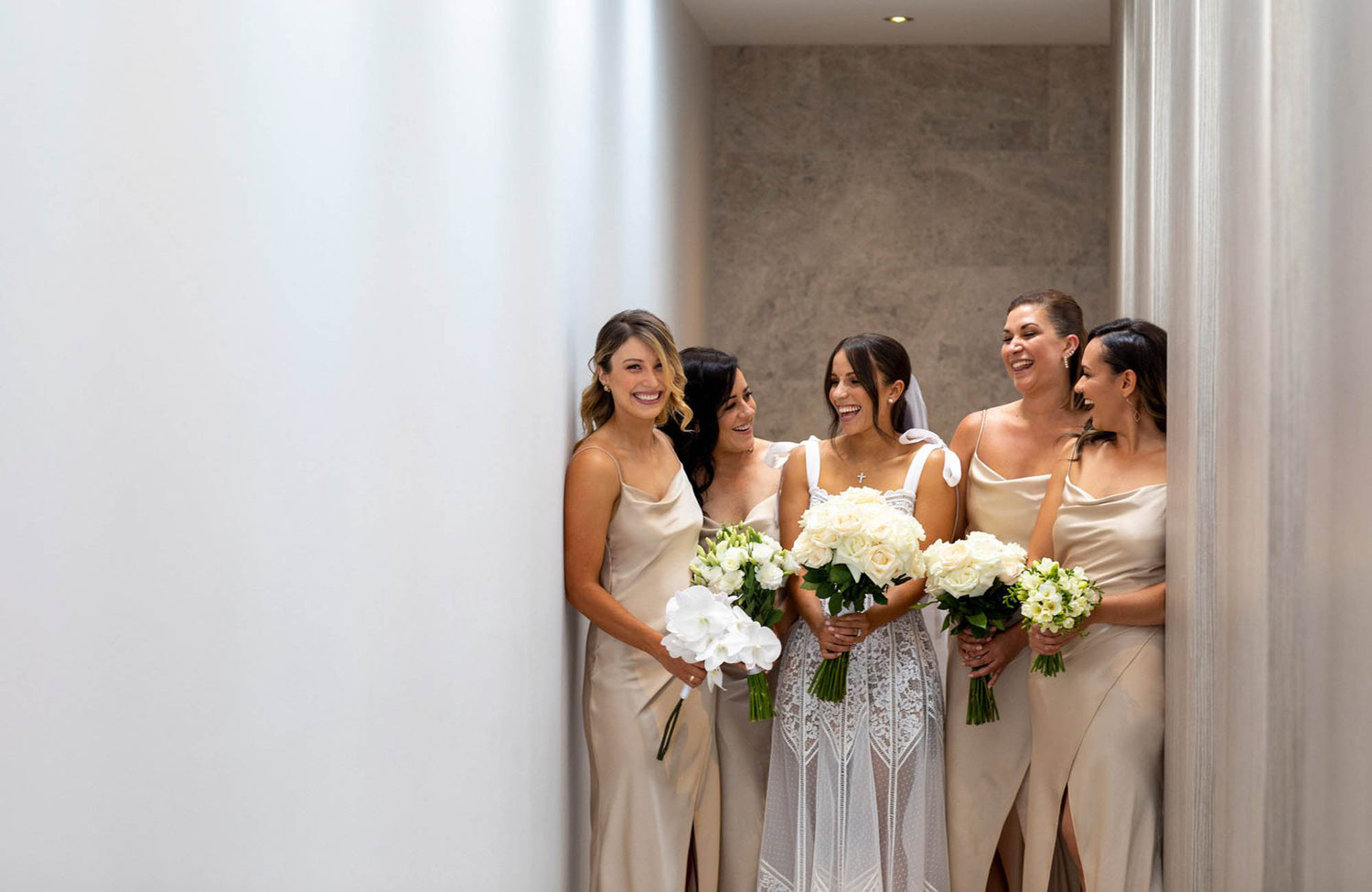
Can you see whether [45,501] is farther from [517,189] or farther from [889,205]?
[889,205]

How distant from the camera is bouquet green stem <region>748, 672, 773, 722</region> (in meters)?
3.60

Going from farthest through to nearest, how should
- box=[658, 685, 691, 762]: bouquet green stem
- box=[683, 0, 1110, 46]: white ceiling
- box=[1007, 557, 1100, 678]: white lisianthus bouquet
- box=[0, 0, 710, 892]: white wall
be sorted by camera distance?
1. box=[683, 0, 1110, 46]: white ceiling
2. box=[658, 685, 691, 762]: bouquet green stem
3. box=[1007, 557, 1100, 678]: white lisianthus bouquet
4. box=[0, 0, 710, 892]: white wall

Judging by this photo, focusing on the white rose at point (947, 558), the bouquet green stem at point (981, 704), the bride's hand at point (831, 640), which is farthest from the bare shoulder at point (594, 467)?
the bouquet green stem at point (981, 704)

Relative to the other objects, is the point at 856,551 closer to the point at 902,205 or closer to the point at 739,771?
the point at 739,771

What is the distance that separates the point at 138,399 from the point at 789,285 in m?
6.02

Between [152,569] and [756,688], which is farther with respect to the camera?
[756,688]

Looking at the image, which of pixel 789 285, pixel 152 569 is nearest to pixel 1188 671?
pixel 152 569

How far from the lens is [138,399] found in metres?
1.43

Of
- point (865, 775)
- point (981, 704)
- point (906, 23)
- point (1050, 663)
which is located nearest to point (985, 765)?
point (981, 704)

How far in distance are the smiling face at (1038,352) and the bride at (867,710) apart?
0.34 meters

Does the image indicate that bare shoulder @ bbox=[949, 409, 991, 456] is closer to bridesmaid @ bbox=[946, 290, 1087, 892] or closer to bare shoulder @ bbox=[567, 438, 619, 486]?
bridesmaid @ bbox=[946, 290, 1087, 892]

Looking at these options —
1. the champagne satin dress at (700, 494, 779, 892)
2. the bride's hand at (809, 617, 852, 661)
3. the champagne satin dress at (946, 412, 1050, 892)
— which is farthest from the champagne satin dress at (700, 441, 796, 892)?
the champagne satin dress at (946, 412, 1050, 892)

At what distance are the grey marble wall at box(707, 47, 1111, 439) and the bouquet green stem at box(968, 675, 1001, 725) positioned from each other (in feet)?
11.7

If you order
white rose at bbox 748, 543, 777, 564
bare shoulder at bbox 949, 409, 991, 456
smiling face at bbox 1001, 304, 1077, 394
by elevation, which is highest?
smiling face at bbox 1001, 304, 1077, 394
